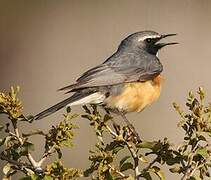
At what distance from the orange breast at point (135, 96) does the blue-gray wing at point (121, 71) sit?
0.17ft

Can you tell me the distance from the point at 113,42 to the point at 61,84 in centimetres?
88

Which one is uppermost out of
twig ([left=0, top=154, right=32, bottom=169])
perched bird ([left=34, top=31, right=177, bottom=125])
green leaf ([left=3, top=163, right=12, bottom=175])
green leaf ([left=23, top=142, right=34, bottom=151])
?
green leaf ([left=23, top=142, right=34, bottom=151])

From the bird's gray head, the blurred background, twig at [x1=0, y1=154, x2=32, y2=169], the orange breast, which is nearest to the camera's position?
twig at [x1=0, y1=154, x2=32, y2=169]

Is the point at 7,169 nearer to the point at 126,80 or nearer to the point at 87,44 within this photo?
the point at 126,80

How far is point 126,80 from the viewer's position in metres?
5.59

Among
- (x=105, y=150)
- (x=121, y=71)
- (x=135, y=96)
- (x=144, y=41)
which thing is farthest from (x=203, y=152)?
(x=144, y=41)

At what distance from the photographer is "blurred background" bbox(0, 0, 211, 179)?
375 inches

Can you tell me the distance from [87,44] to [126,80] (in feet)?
15.5

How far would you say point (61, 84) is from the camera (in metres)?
10.0

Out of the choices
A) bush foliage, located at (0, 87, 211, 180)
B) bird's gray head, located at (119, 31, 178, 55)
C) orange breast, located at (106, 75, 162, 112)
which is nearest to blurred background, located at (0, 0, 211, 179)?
bird's gray head, located at (119, 31, 178, 55)

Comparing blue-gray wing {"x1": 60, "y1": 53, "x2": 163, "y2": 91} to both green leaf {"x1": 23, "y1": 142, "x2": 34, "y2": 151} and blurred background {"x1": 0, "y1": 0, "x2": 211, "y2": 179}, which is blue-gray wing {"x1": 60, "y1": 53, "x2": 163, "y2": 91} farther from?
blurred background {"x1": 0, "y1": 0, "x2": 211, "y2": 179}

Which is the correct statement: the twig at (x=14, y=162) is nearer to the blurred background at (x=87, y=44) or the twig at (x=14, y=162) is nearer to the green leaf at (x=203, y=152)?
the green leaf at (x=203, y=152)

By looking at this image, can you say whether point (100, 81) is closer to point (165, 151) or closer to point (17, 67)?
point (165, 151)

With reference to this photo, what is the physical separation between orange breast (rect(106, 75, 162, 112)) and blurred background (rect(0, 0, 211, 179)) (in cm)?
339
